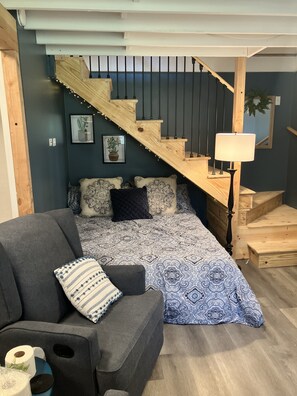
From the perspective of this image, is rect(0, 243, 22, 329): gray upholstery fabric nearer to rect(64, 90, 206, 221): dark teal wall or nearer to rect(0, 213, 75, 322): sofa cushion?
rect(0, 213, 75, 322): sofa cushion

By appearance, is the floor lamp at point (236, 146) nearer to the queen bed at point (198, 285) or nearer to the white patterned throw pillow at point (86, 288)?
the queen bed at point (198, 285)

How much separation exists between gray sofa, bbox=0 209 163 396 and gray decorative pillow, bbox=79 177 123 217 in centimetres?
157

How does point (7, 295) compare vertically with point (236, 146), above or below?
below

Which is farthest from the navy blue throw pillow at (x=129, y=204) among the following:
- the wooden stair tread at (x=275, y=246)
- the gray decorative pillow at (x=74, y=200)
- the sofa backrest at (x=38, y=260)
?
the sofa backrest at (x=38, y=260)

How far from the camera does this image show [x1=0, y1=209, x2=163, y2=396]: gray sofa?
151cm

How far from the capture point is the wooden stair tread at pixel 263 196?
4079 millimetres

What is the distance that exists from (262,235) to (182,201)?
1.06 m

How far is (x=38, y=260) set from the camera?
1.83 metres

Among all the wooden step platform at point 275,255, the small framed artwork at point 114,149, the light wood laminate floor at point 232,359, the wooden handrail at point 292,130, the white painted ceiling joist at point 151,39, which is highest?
the white painted ceiling joist at point 151,39

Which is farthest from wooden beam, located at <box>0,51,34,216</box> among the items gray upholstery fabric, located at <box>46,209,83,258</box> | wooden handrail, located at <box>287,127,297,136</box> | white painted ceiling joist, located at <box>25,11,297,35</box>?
wooden handrail, located at <box>287,127,297,136</box>

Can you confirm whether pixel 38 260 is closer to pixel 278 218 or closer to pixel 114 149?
pixel 114 149

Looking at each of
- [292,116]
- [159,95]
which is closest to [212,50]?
[159,95]

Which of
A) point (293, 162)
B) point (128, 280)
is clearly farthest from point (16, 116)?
point (293, 162)

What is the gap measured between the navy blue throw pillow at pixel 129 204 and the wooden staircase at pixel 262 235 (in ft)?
3.50
